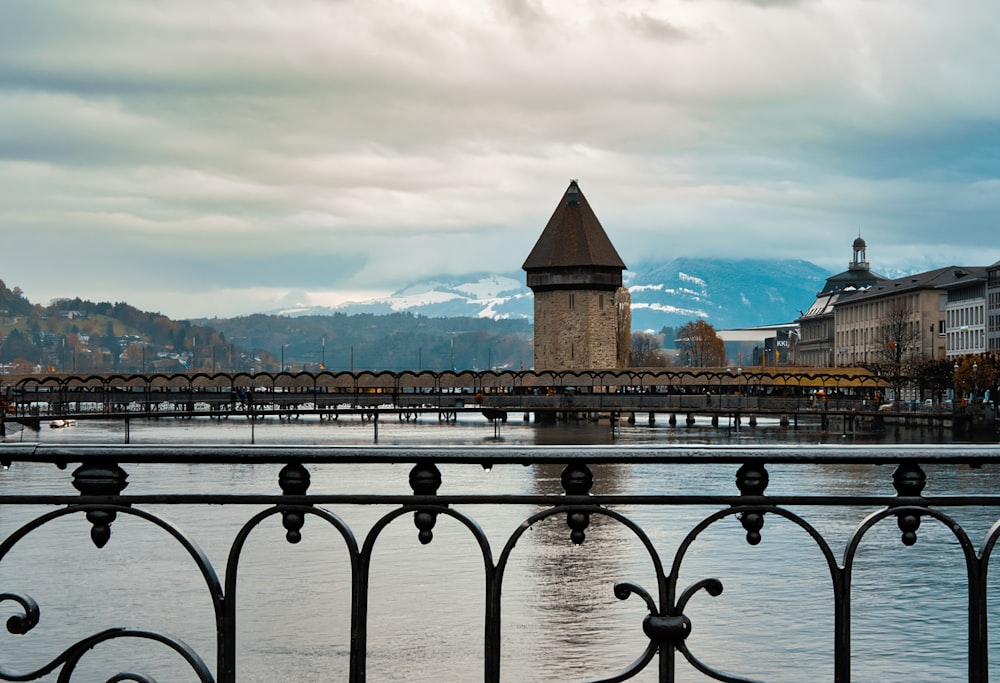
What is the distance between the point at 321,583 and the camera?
80.8 ft

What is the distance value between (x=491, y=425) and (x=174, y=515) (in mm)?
61489

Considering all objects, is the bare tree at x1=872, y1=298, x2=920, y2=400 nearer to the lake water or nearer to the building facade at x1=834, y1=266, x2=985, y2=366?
the building facade at x1=834, y1=266, x2=985, y2=366

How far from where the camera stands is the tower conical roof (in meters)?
100

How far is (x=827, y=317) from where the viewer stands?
147500 millimetres

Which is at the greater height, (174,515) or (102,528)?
(102,528)

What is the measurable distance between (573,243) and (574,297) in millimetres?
5063

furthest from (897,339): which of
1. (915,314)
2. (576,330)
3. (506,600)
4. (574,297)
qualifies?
(506,600)

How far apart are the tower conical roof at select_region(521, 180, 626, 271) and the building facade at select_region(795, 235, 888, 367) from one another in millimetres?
47286

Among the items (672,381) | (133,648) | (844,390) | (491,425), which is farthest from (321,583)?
(844,390)

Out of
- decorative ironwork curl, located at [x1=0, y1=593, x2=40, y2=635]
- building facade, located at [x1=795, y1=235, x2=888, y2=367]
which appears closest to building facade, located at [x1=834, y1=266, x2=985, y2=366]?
building facade, located at [x1=795, y1=235, x2=888, y2=367]

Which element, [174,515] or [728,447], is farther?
[174,515]

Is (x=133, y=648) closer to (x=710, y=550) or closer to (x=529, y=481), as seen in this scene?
Answer: (x=710, y=550)

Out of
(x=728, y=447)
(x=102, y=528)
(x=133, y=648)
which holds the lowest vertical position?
(x=133, y=648)

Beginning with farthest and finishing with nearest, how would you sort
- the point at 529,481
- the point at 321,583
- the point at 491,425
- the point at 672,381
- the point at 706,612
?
the point at 672,381 < the point at 491,425 < the point at 529,481 < the point at 321,583 < the point at 706,612
